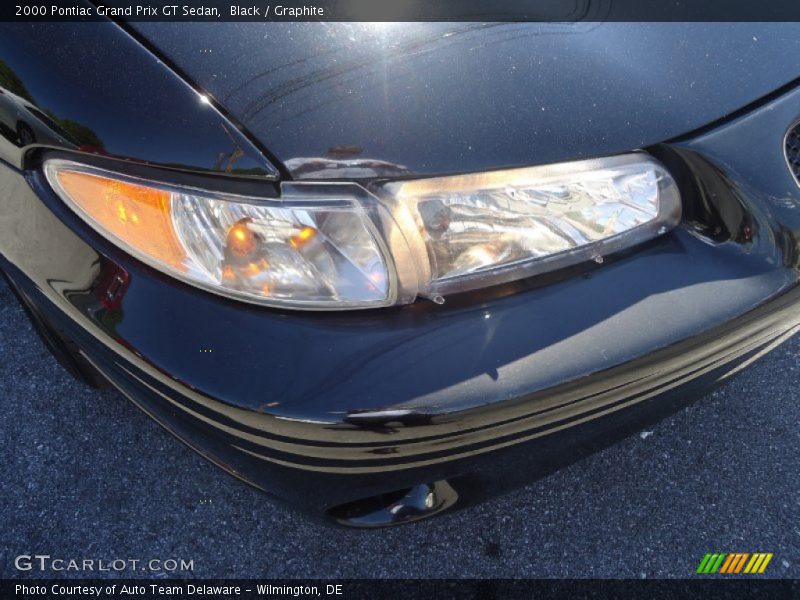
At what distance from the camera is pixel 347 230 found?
44.2 inches

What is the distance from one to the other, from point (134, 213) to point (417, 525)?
102 cm

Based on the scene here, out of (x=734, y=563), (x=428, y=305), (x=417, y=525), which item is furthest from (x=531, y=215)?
(x=734, y=563)

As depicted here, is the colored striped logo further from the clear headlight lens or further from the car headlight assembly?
the clear headlight lens

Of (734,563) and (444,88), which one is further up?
(444,88)

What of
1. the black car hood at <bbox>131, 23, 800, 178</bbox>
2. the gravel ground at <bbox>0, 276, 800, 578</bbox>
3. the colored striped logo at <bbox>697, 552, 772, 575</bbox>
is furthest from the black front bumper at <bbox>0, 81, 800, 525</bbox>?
the colored striped logo at <bbox>697, 552, 772, 575</bbox>

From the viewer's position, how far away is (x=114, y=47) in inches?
45.1

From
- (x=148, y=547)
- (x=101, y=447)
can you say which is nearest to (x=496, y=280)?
(x=148, y=547)

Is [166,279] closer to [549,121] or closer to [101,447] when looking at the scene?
[549,121]

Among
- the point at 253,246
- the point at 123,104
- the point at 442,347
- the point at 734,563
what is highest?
the point at 123,104

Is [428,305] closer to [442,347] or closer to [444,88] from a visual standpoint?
[442,347]

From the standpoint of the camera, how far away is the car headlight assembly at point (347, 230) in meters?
1.11

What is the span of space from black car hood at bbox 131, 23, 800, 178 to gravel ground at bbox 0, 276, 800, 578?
95 cm

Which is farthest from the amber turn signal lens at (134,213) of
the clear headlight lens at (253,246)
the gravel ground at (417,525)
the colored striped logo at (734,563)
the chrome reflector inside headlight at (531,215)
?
the colored striped logo at (734,563)

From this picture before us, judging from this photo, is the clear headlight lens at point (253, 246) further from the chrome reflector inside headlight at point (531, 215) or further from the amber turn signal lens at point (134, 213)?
the chrome reflector inside headlight at point (531, 215)
